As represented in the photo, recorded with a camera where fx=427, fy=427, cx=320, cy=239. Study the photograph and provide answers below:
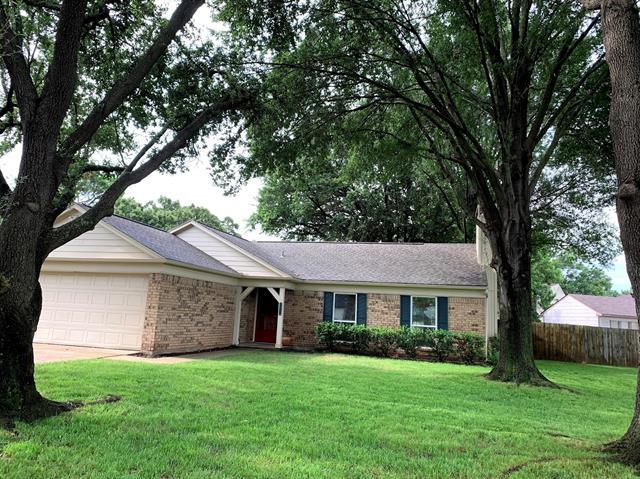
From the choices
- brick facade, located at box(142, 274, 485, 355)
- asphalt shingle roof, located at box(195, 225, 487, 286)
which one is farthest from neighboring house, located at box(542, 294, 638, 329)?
brick facade, located at box(142, 274, 485, 355)

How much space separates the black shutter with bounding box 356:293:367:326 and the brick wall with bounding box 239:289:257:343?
14.9 ft

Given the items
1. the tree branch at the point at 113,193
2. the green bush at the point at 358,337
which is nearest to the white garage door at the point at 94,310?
the tree branch at the point at 113,193

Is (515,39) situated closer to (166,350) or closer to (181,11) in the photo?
(181,11)

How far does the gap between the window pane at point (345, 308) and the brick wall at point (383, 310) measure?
655 millimetres

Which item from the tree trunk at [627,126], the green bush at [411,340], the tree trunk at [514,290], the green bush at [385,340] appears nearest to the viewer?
the tree trunk at [627,126]

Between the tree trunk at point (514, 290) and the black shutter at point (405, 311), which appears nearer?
the tree trunk at point (514, 290)

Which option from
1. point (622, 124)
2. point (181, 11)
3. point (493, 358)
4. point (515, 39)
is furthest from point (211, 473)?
point (493, 358)

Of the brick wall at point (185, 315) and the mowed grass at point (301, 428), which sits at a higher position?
the brick wall at point (185, 315)

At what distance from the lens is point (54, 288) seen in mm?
12891

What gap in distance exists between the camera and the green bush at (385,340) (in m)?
15.1

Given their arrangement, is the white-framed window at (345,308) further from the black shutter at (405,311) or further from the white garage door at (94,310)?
the white garage door at (94,310)

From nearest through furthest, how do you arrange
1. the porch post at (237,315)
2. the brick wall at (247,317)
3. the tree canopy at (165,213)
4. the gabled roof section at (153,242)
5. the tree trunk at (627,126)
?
the tree trunk at (627,126), the gabled roof section at (153,242), the porch post at (237,315), the brick wall at (247,317), the tree canopy at (165,213)

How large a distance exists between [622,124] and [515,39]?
263 inches

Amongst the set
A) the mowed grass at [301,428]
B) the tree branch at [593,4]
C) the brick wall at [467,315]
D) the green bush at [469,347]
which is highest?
the tree branch at [593,4]
